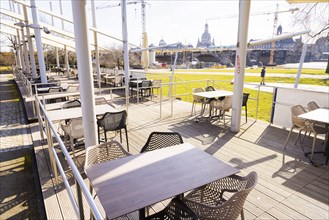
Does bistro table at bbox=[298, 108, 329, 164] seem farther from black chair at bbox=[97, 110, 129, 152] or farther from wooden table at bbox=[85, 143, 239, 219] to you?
black chair at bbox=[97, 110, 129, 152]

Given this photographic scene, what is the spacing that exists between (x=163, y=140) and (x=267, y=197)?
1507mm

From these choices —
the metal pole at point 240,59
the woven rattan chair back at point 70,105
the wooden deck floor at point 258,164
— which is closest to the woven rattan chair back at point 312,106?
the wooden deck floor at point 258,164

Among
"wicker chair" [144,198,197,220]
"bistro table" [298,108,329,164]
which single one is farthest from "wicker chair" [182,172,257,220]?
"bistro table" [298,108,329,164]

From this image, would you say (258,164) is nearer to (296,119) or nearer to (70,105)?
(296,119)

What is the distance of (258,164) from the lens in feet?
11.9

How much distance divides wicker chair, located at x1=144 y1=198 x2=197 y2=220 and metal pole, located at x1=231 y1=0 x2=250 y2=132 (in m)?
→ 3.86

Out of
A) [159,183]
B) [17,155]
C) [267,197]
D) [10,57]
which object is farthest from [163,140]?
[10,57]

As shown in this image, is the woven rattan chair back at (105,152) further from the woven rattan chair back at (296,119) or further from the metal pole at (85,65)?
the woven rattan chair back at (296,119)

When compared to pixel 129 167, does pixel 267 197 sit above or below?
below

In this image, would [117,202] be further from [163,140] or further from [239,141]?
[239,141]

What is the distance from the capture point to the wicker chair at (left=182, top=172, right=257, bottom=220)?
4.85 feet

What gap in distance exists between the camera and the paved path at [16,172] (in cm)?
277

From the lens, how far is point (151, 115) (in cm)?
679

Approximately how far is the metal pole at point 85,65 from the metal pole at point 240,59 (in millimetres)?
3436
